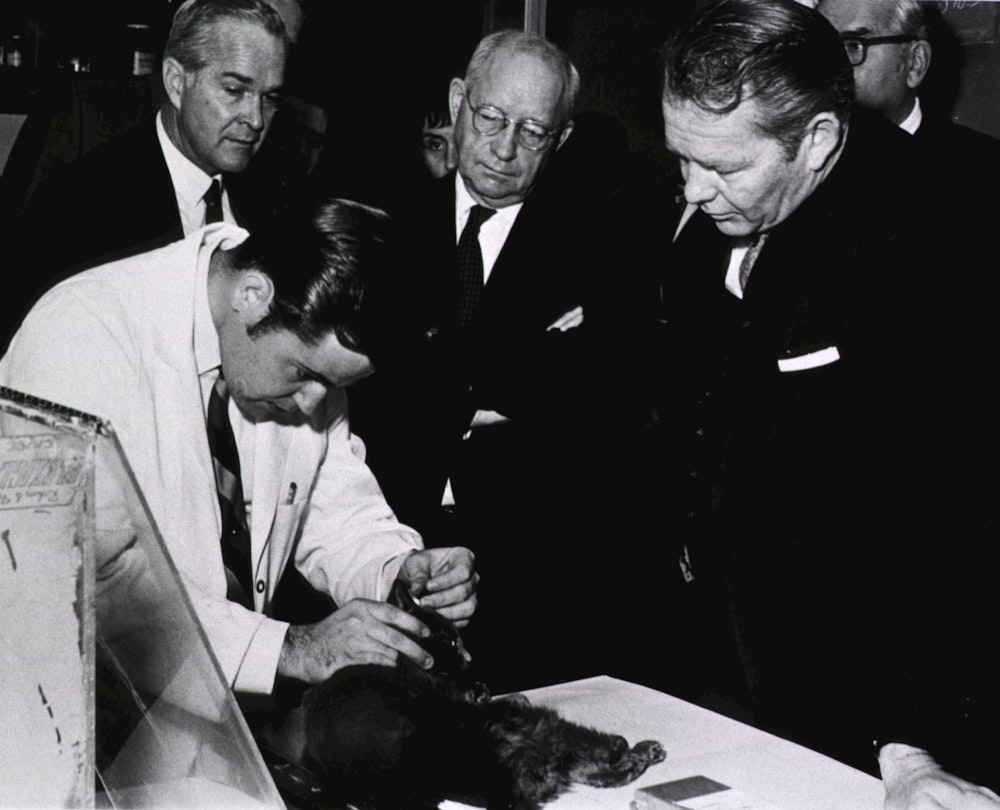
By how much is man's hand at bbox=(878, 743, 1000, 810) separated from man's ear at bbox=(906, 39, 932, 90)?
1655mm

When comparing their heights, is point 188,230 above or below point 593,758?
above

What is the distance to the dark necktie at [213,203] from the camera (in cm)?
245

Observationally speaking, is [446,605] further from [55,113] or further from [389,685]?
[55,113]

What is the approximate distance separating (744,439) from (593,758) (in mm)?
522

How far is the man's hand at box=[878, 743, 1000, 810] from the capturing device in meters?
1.32

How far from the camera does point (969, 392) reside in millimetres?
1509

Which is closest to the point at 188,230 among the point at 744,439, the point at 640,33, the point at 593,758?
the point at 744,439

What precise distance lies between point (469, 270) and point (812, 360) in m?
1.20

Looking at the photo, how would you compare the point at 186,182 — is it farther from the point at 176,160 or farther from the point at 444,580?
the point at 444,580

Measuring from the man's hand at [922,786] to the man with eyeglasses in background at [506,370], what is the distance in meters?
1.21

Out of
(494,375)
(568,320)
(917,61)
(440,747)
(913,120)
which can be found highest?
(917,61)

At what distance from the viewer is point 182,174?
2398 millimetres

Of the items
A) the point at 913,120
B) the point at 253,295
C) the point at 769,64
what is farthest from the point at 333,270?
the point at 913,120

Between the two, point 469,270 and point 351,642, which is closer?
point 351,642
